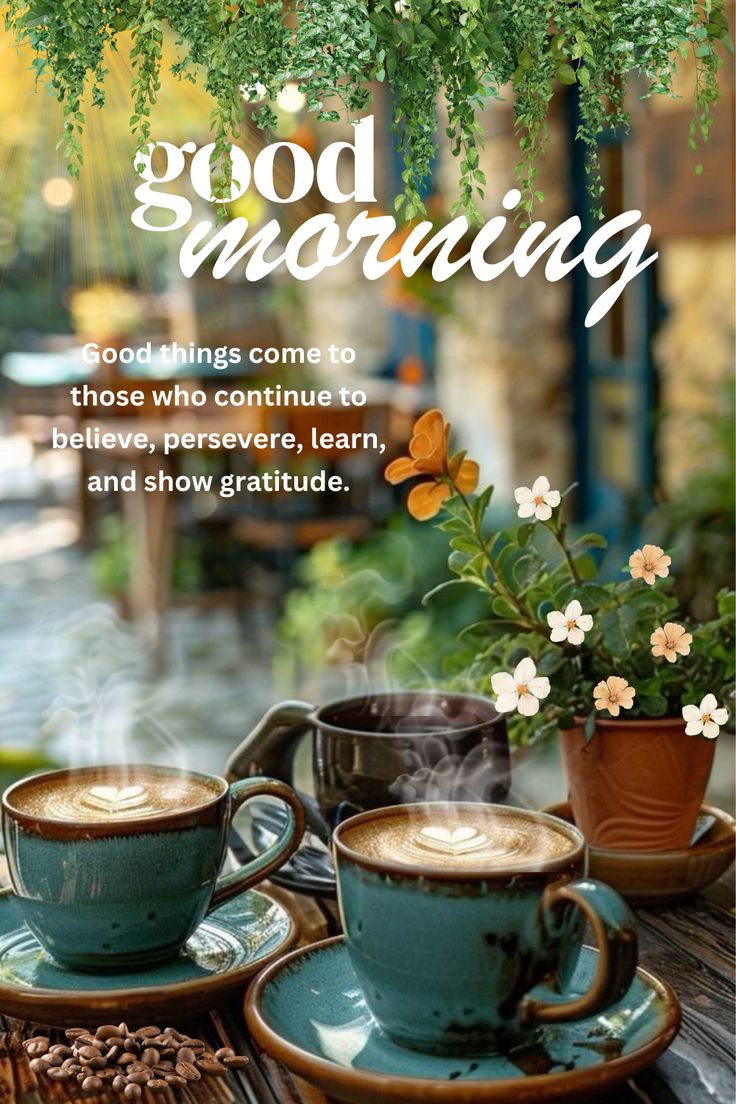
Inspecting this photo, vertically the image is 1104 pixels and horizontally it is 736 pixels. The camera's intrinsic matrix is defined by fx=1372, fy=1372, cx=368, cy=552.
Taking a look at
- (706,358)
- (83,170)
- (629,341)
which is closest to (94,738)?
(83,170)

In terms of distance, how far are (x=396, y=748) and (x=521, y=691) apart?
8 cm

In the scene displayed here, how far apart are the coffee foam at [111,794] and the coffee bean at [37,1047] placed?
0.11 m

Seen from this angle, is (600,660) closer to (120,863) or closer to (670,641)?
(670,641)

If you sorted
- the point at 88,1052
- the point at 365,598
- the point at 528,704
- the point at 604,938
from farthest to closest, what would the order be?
the point at 365,598
the point at 528,704
the point at 88,1052
the point at 604,938

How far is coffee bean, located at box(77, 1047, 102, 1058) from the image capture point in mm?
688

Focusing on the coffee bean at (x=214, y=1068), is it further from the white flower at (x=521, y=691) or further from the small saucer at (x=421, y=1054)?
the white flower at (x=521, y=691)

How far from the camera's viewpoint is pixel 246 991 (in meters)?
0.72

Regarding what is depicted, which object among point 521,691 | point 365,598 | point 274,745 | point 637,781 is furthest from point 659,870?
point 365,598

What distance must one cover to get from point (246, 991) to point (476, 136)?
50 centimetres

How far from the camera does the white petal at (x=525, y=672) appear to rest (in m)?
0.84

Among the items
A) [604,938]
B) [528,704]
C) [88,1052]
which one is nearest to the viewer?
[604,938]

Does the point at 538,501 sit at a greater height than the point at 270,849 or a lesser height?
greater

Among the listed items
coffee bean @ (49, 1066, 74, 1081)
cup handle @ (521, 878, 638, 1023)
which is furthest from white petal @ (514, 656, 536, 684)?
coffee bean @ (49, 1066, 74, 1081)

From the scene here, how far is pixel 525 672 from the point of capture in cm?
85
